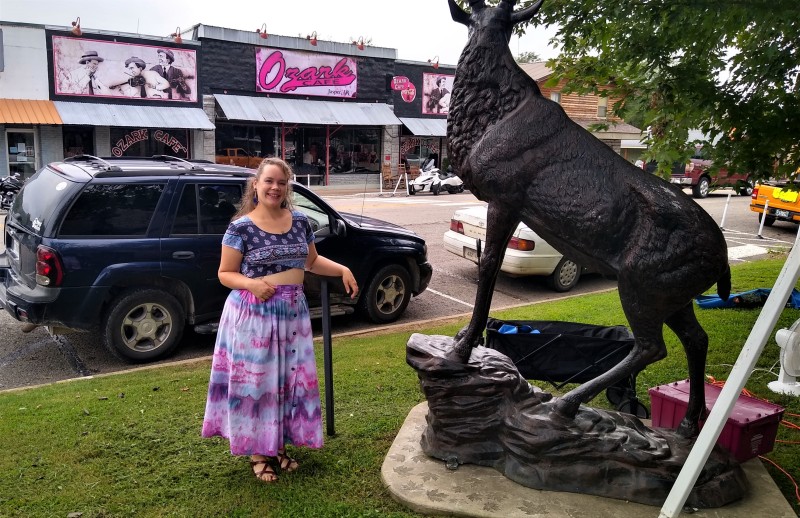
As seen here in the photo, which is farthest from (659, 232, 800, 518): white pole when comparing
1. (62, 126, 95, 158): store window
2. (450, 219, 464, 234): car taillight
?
(62, 126, 95, 158): store window

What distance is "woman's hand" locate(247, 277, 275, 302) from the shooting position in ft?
11.1

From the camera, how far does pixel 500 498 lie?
3422 millimetres

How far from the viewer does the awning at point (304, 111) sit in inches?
899

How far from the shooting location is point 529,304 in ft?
28.9

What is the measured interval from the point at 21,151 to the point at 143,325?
1649cm

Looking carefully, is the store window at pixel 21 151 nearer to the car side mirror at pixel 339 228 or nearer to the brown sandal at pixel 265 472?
the car side mirror at pixel 339 228

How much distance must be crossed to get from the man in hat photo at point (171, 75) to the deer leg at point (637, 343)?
2110 cm

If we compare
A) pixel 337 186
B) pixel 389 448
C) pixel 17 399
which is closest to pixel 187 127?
pixel 337 186

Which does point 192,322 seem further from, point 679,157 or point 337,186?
point 337,186

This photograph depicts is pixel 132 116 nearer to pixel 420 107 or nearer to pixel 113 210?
pixel 420 107

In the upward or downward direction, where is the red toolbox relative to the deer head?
downward

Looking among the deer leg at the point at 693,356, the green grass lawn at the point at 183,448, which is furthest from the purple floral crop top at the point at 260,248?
the deer leg at the point at 693,356

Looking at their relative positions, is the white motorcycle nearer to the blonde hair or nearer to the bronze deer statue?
the bronze deer statue

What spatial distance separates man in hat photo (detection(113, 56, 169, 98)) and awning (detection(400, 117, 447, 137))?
33.2 ft
